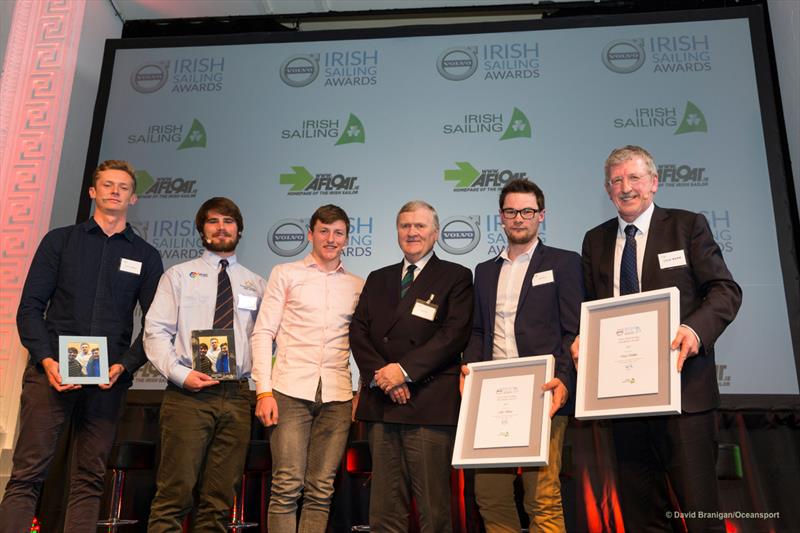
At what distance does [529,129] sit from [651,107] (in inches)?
33.5

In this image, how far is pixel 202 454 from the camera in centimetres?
309

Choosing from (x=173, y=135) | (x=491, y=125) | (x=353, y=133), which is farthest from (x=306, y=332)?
(x=173, y=135)

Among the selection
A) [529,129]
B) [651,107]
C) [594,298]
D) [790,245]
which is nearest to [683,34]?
[651,107]

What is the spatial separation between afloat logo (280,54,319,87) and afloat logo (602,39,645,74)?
2.15 m

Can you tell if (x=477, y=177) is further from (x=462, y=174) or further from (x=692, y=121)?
(x=692, y=121)

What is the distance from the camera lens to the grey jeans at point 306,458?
2971 millimetres

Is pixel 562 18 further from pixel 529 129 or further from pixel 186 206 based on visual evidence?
pixel 186 206

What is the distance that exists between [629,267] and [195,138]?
360 cm

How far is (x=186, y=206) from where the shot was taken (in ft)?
16.4

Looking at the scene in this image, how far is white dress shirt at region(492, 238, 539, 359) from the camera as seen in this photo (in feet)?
9.46

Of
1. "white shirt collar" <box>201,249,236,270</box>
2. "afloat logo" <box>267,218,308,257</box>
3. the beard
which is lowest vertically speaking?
"white shirt collar" <box>201,249,236,270</box>

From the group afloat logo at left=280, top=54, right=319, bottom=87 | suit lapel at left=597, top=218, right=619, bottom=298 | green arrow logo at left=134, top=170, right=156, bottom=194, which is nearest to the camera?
suit lapel at left=597, top=218, right=619, bottom=298

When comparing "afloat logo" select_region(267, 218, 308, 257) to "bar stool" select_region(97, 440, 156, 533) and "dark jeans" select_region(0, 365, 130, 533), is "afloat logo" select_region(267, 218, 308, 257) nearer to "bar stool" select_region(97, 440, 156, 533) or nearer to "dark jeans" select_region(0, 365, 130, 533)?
"bar stool" select_region(97, 440, 156, 533)

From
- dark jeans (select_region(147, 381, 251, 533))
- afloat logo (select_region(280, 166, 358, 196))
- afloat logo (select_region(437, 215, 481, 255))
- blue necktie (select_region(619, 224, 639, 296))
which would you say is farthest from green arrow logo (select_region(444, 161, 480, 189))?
dark jeans (select_region(147, 381, 251, 533))
